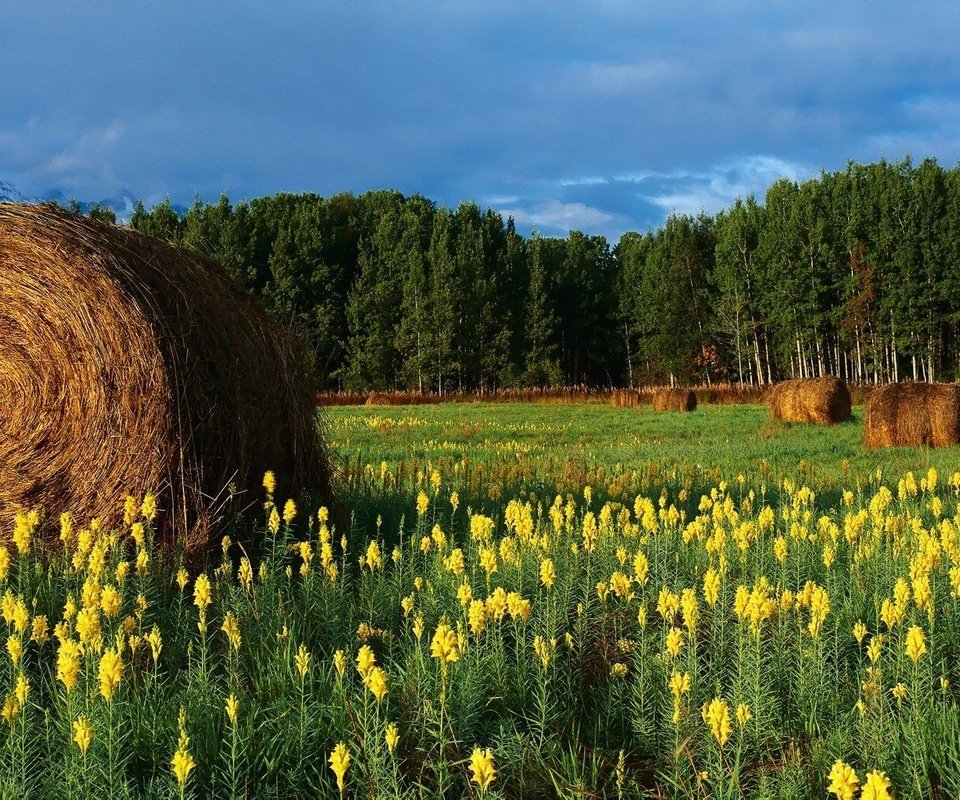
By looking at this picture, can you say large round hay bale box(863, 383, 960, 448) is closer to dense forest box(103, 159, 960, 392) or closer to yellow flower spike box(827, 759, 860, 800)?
yellow flower spike box(827, 759, 860, 800)

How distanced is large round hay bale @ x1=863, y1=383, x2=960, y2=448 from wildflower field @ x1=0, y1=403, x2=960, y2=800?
12.9 meters

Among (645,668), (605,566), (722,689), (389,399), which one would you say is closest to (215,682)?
(645,668)

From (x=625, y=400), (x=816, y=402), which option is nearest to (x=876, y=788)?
(x=816, y=402)

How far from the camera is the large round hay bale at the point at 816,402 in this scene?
82.1 feet

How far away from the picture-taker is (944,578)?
5.39m

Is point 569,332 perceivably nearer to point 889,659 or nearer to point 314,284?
point 314,284

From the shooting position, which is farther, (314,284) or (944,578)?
→ (314,284)

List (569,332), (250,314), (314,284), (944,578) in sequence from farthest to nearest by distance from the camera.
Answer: (569,332), (314,284), (250,314), (944,578)

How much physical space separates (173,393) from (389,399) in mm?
39578

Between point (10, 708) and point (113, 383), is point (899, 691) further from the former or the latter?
point (113, 383)

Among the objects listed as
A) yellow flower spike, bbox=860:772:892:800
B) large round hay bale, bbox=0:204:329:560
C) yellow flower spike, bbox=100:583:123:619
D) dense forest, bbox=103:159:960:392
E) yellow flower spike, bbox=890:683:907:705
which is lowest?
yellow flower spike, bbox=890:683:907:705

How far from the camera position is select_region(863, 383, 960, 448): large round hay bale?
18.2 metres

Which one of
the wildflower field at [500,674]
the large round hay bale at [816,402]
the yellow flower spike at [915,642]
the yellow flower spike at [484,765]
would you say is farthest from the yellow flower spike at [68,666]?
the large round hay bale at [816,402]

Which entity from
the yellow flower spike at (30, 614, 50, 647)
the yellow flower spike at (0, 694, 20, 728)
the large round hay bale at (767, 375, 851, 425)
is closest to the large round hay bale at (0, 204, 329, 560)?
the yellow flower spike at (30, 614, 50, 647)
